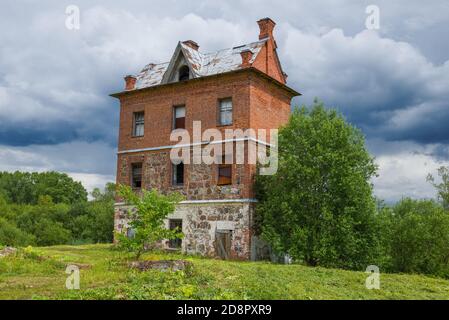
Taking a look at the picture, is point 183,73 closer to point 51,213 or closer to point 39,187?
point 51,213

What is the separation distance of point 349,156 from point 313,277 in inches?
308

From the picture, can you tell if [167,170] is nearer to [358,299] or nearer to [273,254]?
[273,254]

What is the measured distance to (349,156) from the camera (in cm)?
2062

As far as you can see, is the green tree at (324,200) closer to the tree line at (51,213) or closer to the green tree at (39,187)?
the tree line at (51,213)

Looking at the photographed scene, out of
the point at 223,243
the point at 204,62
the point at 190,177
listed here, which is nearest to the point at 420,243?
the point at 223,243

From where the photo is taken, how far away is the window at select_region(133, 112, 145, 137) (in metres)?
26.7

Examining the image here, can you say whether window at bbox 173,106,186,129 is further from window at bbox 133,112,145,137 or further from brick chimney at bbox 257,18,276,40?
brick chimney at bbox 257,18,276,40

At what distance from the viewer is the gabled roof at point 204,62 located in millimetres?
24516

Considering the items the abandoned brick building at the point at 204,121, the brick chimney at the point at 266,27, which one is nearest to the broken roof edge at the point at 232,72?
the abandoned brick building at the point at 204,121

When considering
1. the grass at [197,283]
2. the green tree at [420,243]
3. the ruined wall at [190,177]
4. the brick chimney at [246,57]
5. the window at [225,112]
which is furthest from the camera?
the green tree at [420,243]

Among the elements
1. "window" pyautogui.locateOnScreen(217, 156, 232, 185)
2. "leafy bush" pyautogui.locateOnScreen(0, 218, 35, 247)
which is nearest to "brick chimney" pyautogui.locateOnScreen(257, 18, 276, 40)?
"window" pyautogui.locateOnScreen(217, 156, 232, 185)

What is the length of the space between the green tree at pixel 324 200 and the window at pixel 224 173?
260 cm

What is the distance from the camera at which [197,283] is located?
1167cm

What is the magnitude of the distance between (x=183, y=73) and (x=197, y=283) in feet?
53.5
